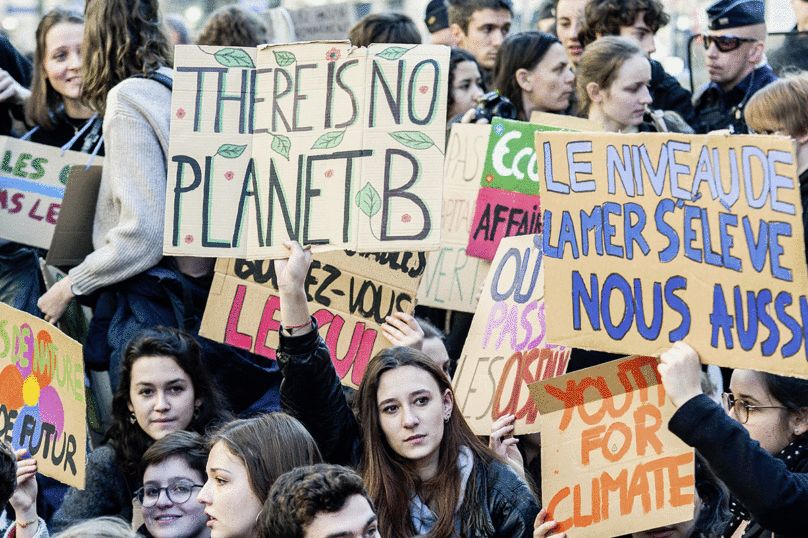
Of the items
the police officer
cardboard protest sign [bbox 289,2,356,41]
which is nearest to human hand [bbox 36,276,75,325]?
the police officer

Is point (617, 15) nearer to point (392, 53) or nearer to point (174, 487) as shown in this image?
point (392, 53)

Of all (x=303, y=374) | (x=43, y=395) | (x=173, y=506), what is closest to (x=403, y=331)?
(x=303, y=374)

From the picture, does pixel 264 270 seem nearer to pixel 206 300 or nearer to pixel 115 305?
pixel 206 300

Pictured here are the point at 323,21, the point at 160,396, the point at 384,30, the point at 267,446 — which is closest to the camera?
the point at 267,446

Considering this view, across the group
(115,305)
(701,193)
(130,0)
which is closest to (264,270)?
(115,305)

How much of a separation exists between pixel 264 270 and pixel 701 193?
226 centimetres

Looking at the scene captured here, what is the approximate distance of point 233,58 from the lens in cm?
423

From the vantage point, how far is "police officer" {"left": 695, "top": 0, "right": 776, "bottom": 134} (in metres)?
5.95

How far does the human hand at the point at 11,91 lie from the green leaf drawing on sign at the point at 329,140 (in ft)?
7.82

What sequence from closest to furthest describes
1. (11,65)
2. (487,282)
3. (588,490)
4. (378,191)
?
(588,490)
(378,191)
(487,282)
(11,65)

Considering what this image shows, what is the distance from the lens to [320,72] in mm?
4125

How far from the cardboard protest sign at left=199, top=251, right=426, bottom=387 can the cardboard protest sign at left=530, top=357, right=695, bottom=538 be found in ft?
4.34

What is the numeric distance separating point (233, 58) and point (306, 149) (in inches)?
19.4

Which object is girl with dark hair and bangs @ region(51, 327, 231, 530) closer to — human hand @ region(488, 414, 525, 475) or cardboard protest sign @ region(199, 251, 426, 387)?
cardboard protest sign @ region(199, 251, 426, 387)
